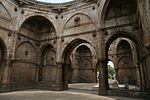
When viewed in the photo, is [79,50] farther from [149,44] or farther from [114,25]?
[149,44]

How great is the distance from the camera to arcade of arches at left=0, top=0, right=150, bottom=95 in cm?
1062

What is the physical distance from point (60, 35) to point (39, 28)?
12.6 ft

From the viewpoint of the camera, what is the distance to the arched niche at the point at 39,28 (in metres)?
14.7

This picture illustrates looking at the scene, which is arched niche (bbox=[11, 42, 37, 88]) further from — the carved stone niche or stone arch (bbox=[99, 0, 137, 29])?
stone arch (bbox=[99, 0, 137, 29])

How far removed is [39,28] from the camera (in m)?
16.2

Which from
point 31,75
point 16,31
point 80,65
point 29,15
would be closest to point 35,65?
point 31,75

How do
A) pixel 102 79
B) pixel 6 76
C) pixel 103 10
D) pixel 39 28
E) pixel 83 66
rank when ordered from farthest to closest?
pixel 83 66 → pixel 39 28 → pixel 6 76 → pixel 103 10 → pixel 102 79

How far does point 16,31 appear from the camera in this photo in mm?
12758

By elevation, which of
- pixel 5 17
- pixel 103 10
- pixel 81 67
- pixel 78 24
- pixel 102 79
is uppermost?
pixel 103 10

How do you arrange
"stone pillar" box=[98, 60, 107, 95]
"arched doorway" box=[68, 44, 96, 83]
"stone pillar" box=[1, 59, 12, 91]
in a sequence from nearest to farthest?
"stone pillar" box=[98, 60, 107, 95]
"stone pillar" box=[1, 59, 12, 91]
"arched doorway" box=[68, 44, 96, 83]

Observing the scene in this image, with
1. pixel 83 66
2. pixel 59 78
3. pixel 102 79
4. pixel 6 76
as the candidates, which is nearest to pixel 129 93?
pixel 102 79

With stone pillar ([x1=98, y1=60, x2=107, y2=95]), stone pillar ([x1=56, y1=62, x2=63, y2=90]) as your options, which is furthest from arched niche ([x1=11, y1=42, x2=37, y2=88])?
stone pillar ([x1=98, y1=60, x2=107, y2=95])

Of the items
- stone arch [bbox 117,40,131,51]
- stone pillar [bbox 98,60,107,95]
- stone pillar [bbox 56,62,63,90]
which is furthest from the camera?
stone arch [bbox 117,40,131,51]

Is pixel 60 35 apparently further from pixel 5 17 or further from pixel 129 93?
pixel 129 93
